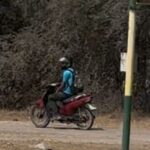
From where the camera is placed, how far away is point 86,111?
20406 millimetres

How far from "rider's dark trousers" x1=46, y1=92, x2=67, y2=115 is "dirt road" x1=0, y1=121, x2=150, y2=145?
58cm

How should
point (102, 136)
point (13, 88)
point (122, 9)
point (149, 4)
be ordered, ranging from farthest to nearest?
point (13, 88) < point (122, 9) < point (102, 136) < point (149, 4)

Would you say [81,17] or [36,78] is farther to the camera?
[36,78]

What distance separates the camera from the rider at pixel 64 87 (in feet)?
65.9

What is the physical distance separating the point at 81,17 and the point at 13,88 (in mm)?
4264

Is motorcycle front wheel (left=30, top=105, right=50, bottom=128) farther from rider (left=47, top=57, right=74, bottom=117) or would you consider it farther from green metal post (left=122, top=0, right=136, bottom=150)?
green metal post (left=122, top=0, right=136, bottom=150)

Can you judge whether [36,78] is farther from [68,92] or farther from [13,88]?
[68,92]

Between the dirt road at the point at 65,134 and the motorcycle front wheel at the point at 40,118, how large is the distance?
17 centimetres

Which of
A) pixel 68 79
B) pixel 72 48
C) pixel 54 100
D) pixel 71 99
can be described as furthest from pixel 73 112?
pixel 72 48

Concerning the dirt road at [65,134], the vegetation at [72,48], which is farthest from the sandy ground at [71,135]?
the vegetation at [72,48]

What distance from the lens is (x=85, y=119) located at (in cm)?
2042

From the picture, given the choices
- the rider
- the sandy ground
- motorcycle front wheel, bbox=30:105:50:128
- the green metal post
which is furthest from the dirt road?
the green metal post

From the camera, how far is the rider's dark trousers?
20.3m

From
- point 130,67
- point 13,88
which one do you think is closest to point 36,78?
point 13,88
